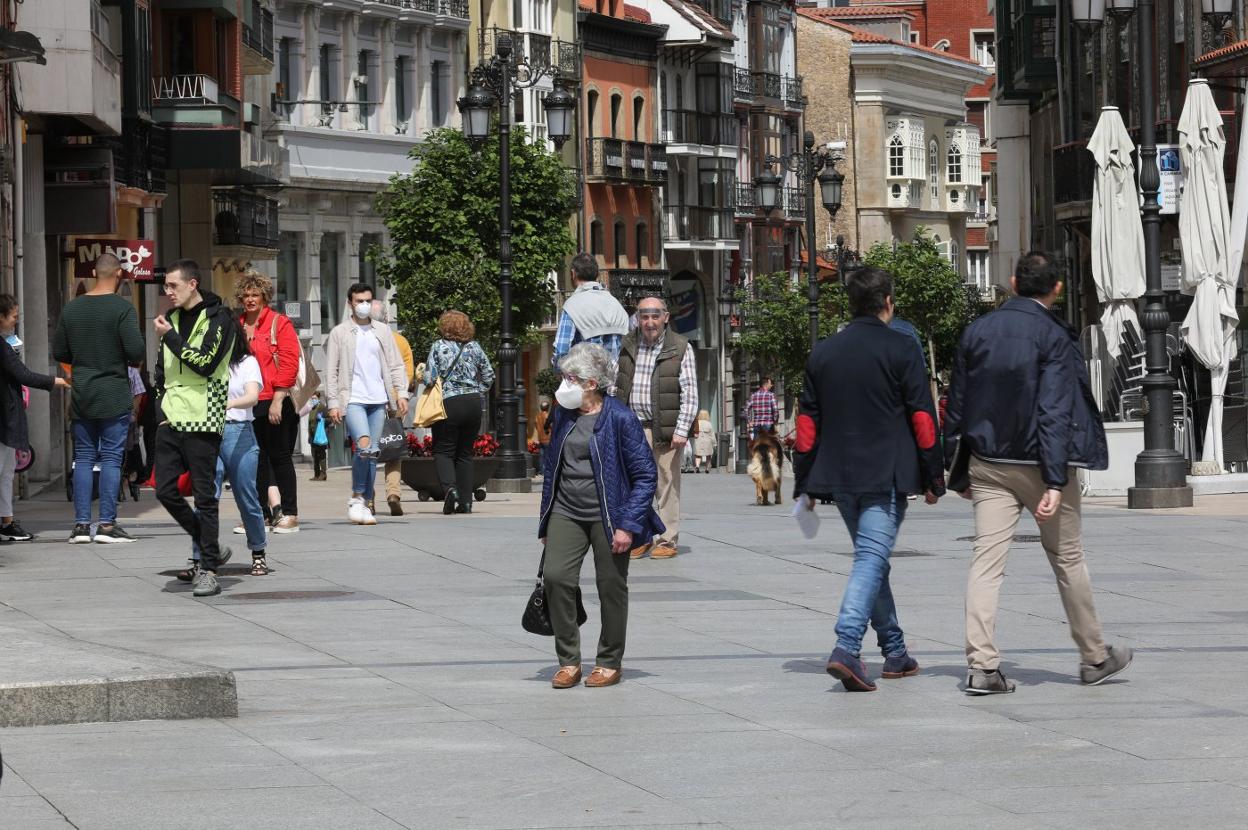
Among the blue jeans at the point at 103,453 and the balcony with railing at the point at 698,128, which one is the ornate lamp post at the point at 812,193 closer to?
the blue jeans at the point at 103,453

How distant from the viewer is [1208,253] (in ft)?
84.6

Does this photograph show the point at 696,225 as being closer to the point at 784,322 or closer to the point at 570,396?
the point at 784,322

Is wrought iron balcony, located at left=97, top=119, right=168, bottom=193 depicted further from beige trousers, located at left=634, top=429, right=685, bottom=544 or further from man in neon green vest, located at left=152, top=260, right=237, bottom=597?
man in neon green vest, located at left=152, top=260, right=237, bottom=597

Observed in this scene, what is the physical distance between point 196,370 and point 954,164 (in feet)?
328

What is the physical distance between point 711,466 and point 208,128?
121 ft

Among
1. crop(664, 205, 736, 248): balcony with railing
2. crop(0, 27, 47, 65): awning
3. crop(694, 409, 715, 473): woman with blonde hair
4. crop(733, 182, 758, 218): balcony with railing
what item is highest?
crop(733, 182, 758, 218): balcony with railing

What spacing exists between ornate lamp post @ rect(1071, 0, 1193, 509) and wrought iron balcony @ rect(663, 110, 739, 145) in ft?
201

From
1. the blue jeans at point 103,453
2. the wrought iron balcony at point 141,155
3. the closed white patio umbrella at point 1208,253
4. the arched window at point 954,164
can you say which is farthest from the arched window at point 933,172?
the blue jeans at point 103,453

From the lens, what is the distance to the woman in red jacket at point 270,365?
1823 cm

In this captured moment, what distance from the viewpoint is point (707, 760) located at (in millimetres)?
9133

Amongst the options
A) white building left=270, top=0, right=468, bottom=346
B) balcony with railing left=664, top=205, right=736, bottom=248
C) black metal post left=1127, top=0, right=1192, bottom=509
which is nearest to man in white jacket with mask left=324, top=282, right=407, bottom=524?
black metal post left=1127, top=0, right=1192, bottom=509

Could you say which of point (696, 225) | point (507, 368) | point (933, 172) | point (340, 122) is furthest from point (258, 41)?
point (933, 172)

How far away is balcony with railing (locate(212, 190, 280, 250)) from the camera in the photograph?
163 ft

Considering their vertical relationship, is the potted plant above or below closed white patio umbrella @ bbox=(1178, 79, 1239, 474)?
below
